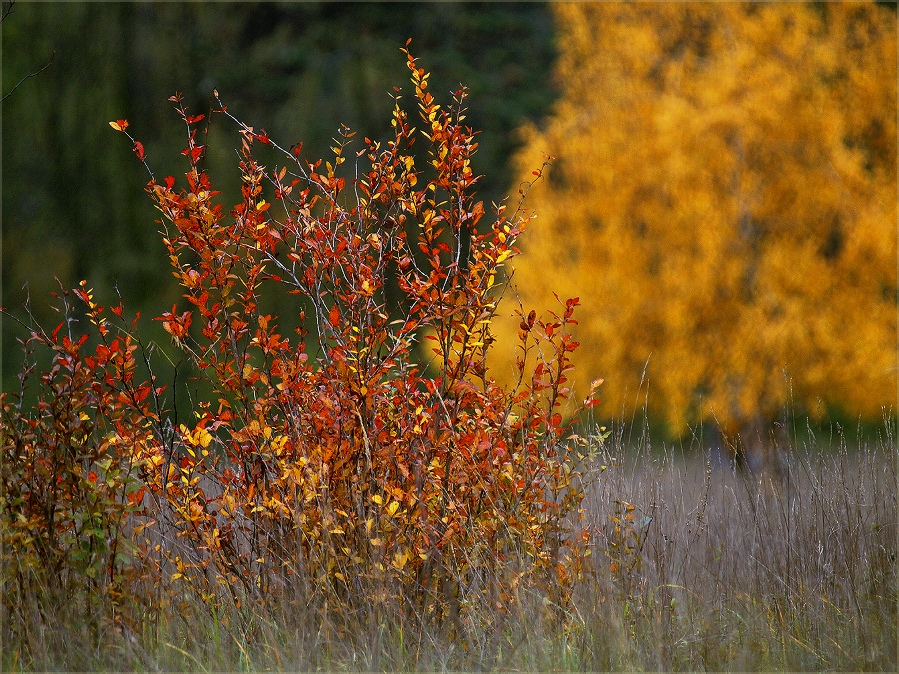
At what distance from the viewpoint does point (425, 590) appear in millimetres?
2660

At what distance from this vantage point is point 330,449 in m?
2.67

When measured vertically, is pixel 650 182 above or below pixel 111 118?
below

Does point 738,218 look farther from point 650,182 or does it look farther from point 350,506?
point 350,506

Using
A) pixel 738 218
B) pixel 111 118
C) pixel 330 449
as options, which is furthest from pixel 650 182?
pixel 330 449

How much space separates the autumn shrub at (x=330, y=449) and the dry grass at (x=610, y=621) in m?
0.05

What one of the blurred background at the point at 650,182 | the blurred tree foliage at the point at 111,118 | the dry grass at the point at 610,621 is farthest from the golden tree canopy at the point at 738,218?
the dry grass at the point at 610,621

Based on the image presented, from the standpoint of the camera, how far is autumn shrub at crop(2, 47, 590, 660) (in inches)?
105

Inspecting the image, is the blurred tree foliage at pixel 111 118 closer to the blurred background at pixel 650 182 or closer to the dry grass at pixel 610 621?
the blurred background at pixel 650 182

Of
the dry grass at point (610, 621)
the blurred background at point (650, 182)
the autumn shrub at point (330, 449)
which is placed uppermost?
the blurred background at point (650, 182)

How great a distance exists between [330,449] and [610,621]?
37.5 inches

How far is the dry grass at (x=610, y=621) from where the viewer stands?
2471 mm

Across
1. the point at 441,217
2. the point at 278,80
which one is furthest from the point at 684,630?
the point at 278,80

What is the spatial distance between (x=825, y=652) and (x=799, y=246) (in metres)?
4.80

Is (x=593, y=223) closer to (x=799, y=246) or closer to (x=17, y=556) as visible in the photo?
(x=799, y=246)
